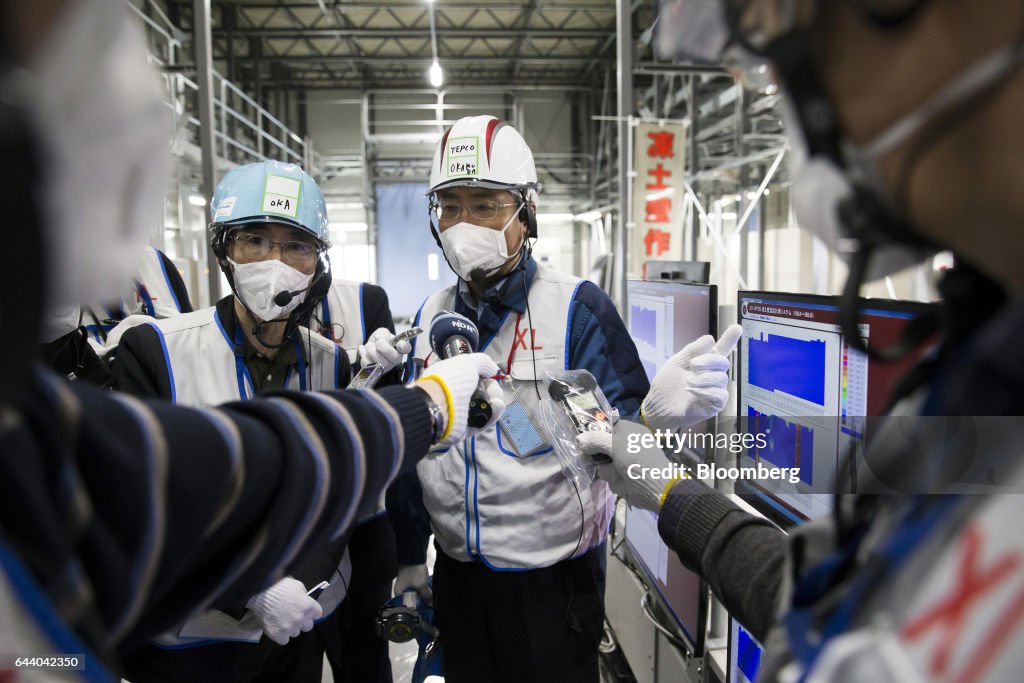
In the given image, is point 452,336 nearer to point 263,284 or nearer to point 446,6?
point 263,284

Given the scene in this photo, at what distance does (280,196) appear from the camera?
1.77 meters

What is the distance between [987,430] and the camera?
468 mm

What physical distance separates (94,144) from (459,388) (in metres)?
0.84

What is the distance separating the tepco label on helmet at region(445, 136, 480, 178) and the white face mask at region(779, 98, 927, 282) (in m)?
1.26

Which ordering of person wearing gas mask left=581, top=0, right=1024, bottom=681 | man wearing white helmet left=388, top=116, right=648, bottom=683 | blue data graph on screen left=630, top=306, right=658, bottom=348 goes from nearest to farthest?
1. person wearing gas mask left=581, top=0, right=1024, bottom=681
2. man wearing white helmet left=388, top=116, right=648, bottom=683
3. blue data graph on screen left=630, top=306, right=658, bottom=348

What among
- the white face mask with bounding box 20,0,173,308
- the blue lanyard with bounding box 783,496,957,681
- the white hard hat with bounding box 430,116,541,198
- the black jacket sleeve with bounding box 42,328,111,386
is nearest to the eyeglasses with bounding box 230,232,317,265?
the white hard hat with bounding box 430,116,541,198

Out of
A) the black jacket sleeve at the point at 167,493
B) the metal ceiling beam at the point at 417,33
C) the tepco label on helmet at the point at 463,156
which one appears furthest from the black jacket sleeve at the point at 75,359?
the metal ceiling beam at the point at 417,33

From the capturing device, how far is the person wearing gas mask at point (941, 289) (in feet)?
1.29

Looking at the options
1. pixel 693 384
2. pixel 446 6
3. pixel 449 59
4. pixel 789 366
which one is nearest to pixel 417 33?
pixel 446 6

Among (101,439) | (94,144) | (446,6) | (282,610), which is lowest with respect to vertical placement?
(282,610)

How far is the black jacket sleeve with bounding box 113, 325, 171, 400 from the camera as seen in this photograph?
1612mm

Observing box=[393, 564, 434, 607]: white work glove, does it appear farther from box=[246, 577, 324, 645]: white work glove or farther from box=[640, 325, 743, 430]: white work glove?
box=[640, 325, 743, 430]: white work glove

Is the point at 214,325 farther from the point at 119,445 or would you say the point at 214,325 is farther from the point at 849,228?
the point at 849,228

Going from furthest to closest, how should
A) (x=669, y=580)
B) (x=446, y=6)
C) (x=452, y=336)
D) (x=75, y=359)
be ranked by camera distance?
1. (x=446, y=6)
2. (x=669, y=580)
3. (x=75, y=359)
4. (x=452, y=336)
